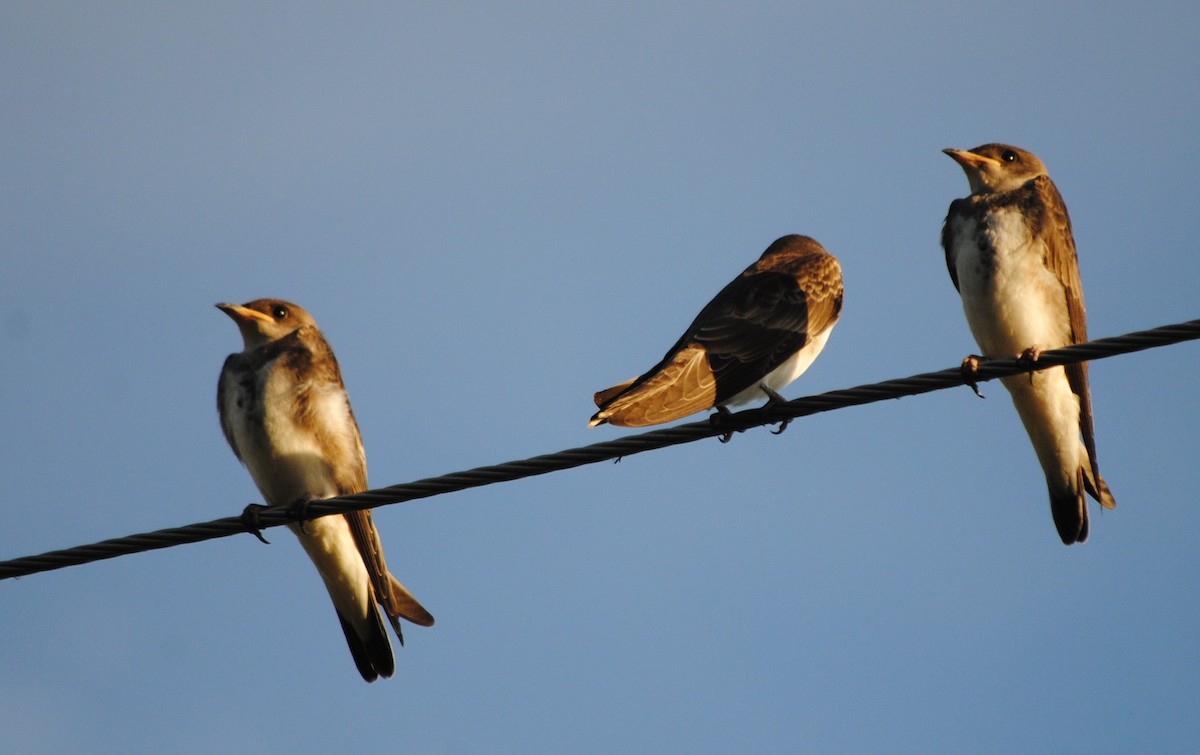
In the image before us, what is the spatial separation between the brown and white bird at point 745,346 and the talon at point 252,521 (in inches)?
68.5

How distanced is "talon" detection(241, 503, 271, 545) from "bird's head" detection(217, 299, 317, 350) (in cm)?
141

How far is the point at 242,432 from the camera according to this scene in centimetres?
824

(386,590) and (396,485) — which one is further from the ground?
(396,485)

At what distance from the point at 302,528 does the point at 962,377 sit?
4033mm

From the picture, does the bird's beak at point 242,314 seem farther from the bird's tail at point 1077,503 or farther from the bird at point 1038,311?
the bird's tail at point 1077,503

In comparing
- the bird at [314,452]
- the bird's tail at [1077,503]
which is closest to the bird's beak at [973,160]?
the bird's tail at [1077,503]

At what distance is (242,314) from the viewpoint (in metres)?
8.66

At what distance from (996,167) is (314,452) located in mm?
4467

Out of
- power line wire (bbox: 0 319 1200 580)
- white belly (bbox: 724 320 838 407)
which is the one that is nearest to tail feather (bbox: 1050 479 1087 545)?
white belly (bbox: 724 320 838 407)

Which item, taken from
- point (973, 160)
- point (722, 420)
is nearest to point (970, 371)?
point (722, 420)

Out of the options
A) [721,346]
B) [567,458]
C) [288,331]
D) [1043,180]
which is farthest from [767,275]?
[567,458]

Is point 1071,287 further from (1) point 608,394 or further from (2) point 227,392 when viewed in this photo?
(2) point 227,392

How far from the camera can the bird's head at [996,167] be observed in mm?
8922

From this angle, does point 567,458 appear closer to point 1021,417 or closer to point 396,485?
point 396,485
